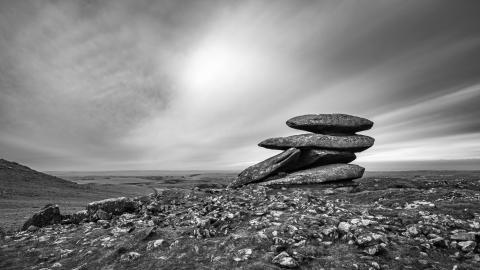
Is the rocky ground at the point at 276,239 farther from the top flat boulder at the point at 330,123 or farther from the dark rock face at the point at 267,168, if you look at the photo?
the top flat boulder at the point at 330,123

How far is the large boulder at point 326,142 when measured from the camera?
23641mm

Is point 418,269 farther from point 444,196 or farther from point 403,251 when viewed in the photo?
point 444,196

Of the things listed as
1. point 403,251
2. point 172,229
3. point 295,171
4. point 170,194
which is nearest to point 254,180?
point 295,171

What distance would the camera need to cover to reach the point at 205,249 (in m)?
8.41

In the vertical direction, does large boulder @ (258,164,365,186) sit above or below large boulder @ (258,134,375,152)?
below

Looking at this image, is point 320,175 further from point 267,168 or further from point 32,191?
point 32,191

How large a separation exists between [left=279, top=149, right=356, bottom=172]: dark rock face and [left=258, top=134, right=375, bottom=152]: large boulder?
1.62 ft

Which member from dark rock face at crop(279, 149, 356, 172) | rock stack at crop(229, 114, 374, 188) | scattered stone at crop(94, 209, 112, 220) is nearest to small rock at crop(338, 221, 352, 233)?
rock stack at crop(229, 114, 374, 188)

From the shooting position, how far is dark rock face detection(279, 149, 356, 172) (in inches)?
918

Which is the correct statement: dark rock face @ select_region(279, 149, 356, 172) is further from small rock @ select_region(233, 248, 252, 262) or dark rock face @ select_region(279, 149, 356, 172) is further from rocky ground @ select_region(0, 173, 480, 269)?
small rock @ select_region(233, 248, 252, 262)

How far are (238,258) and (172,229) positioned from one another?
4349mm

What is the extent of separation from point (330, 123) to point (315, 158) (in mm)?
3698

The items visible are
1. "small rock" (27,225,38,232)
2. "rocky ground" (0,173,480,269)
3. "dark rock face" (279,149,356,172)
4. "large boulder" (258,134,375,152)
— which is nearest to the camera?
"rocky ground" (0,173,480,269)

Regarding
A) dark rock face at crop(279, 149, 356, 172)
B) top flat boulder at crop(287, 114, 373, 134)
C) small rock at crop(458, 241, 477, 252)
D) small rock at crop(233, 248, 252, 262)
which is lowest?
small rock at crop(233, 248, 252, 262)
